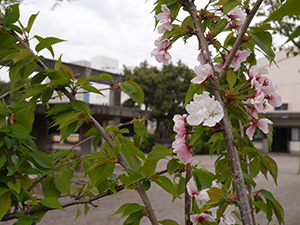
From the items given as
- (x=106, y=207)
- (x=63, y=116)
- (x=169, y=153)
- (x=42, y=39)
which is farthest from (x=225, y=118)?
(x=106, y=207)

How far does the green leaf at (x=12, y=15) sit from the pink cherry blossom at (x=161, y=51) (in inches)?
14.3

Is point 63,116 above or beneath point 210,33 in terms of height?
beneath

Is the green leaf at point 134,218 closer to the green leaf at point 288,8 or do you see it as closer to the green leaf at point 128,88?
the green leaf at point 128,88

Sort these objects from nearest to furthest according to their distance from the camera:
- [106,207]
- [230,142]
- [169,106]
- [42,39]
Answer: [230,142], [42,39], [106,207], [169,106]

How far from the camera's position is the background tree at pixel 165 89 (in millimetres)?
14531

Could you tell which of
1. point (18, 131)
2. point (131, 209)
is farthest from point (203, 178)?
point (18, 131)

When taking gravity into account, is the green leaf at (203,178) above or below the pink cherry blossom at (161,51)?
below

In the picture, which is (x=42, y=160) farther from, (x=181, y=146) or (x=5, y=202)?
(x=181, y=146)

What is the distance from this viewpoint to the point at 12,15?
80 cm

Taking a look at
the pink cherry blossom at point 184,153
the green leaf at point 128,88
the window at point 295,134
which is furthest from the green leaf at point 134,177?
the window at point 295,134

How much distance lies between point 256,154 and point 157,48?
41cm

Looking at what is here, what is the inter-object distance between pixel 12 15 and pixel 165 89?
14.2m

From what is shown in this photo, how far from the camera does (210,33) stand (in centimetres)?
77

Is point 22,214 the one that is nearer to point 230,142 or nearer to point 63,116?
point 63,116
